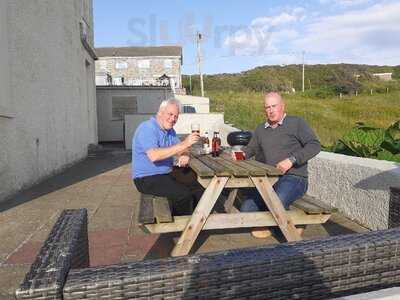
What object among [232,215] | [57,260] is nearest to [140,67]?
[232,215]

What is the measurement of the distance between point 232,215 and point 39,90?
6.24 metres

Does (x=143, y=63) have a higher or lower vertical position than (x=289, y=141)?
higher

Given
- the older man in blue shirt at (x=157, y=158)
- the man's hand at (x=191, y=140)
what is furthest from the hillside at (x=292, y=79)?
the man's hand at (x=191, y=140)

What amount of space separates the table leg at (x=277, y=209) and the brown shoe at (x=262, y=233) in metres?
0.72

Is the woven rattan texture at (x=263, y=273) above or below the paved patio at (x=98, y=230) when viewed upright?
above

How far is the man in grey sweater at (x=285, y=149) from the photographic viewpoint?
4031 mm

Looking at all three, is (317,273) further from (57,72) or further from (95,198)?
(57,72)

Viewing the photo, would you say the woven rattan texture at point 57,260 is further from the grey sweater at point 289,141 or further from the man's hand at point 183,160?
the grey sweater at point 289,141

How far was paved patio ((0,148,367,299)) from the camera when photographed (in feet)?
12.7

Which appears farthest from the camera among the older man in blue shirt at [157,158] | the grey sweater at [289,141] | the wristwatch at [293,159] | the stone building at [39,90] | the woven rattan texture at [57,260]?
the stone building at [39,90]

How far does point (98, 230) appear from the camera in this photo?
4.84 meters

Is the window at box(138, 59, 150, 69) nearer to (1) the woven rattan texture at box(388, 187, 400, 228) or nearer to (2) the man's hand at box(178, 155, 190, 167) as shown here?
(2) the man's hand at box(178, 155, 190, 167)

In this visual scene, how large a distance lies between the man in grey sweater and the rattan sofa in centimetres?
194

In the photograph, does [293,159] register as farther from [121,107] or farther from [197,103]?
[197,103]
